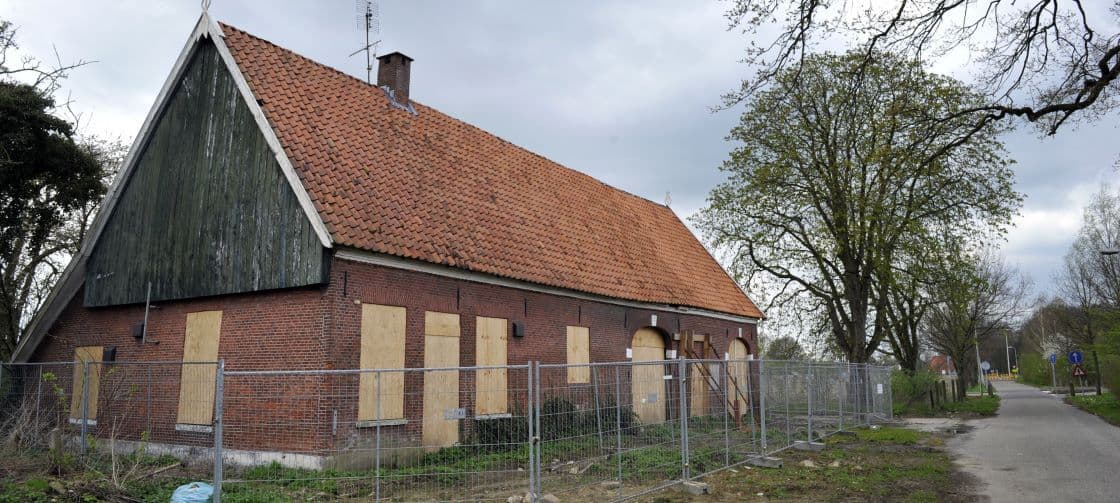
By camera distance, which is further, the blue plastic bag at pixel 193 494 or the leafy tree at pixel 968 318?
the leafy tree at pixel 968 318

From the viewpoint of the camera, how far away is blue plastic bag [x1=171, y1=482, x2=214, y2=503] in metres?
8.98

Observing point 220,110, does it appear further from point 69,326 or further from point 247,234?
point 69,326

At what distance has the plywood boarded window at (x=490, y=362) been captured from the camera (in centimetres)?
1488

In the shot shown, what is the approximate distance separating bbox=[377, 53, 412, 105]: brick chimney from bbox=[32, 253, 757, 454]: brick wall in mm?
6088

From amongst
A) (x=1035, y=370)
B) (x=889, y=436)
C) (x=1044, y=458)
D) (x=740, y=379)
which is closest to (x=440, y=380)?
(x=740, y=379)

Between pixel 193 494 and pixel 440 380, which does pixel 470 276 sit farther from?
pixel 193 494

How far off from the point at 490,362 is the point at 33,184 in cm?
1436

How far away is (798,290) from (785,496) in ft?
70.4

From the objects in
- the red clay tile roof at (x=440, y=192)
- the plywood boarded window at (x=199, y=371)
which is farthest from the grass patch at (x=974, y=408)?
the plywood boarded window at (x=199, y=371)

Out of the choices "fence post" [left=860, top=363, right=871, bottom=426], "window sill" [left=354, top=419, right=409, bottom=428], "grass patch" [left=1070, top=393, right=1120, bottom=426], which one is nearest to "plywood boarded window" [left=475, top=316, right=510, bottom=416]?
"window sill" [left=354, top=419, right=409, bottom=428]

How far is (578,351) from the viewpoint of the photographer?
18141 millimetres

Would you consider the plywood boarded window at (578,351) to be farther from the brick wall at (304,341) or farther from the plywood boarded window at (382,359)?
the plywood boarded window at (382,359)

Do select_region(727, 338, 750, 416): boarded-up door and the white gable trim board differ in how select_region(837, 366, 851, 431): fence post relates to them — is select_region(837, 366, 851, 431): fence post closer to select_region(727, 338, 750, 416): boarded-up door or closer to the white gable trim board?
select_region(727, 338, 750, 416): boarded-up door

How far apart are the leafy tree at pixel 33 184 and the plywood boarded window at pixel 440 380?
11891 millimetres
